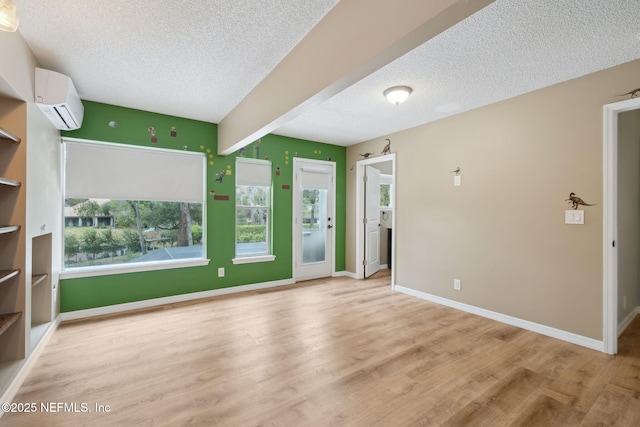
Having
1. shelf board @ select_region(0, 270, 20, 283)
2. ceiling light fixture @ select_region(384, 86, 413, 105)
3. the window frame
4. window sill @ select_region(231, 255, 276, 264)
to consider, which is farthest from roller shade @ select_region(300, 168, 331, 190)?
shelf board @ select_region(0, 270, 20, 283)

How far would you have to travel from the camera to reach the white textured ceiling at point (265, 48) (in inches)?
71.7

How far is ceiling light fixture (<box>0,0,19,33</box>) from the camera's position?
1156mm

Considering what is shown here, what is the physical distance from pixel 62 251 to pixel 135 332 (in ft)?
4.40

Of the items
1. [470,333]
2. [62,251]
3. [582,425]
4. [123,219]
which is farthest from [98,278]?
[582,425]

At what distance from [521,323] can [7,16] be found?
14.5 feet

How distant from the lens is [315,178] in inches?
203

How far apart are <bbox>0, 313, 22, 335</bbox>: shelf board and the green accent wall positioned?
1.16 meters

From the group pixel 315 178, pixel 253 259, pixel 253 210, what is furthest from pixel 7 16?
pixel 315 178

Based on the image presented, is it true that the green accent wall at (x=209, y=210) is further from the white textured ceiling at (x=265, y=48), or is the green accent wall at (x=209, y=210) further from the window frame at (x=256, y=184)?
the white textured ceiling at (x=265, y=48)

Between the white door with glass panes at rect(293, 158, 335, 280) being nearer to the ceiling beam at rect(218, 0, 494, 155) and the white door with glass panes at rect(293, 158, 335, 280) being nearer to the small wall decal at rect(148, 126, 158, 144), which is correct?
the small wall decal at rect(148, 126, 158, 144)

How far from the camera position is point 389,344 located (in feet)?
8.75

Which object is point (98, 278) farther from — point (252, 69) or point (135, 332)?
point (252, 69)

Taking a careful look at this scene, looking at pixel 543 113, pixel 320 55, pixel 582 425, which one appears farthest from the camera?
pixel 543 113

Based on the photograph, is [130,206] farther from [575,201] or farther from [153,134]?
[575,201]
